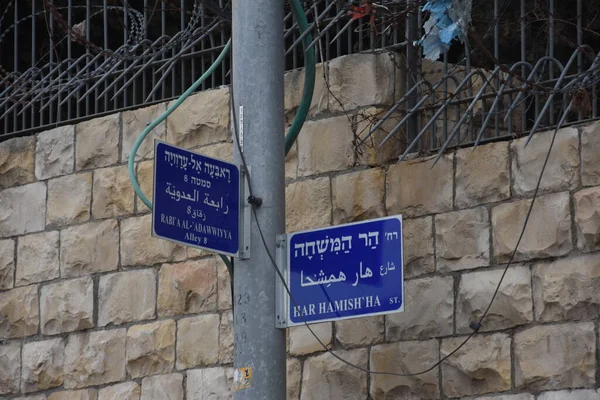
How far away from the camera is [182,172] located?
5.36 meters

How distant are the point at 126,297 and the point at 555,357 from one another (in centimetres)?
296

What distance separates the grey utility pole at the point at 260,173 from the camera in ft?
17.1

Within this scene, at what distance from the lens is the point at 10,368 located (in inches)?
335

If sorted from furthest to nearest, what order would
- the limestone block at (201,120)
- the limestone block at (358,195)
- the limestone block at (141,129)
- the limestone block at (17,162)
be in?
the limestone block at (17,162) < the limestone block at (141,129) < the limestone block at (201,120) < the limestone block at (358,195)

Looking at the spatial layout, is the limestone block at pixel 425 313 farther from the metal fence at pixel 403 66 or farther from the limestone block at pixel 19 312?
the limestone block at pixel 19 312

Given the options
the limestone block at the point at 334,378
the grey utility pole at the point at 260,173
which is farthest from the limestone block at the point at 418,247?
the grey utility pole at the point at 260,173

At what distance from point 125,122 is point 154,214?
3.23 m

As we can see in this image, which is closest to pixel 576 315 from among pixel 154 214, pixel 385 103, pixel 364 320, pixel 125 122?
pixel 364 320

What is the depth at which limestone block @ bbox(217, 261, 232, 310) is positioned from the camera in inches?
294

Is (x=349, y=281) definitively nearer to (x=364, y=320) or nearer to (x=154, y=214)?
(x=154, y=214)

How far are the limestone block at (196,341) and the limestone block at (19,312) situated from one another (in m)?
1.28

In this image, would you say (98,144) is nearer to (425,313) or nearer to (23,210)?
(23,210)

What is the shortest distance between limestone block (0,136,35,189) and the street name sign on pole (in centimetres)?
359

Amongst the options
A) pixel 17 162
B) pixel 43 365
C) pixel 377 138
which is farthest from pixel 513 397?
pixel 17 162
